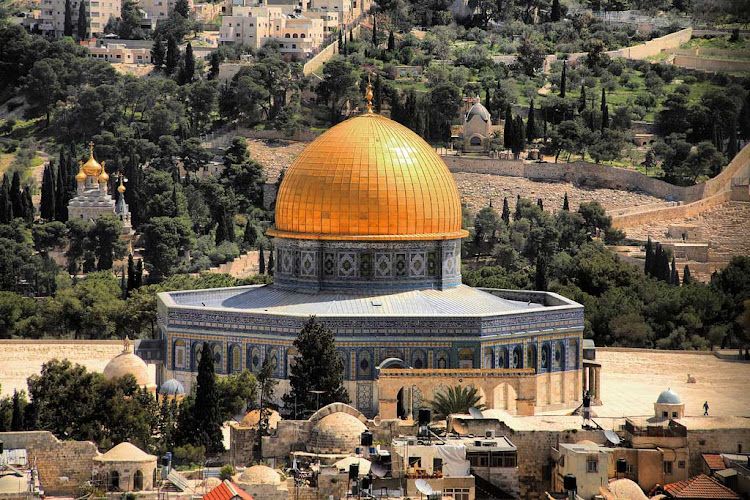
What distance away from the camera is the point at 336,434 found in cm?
4112

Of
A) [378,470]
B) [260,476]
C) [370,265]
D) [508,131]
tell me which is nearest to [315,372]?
[370,265]

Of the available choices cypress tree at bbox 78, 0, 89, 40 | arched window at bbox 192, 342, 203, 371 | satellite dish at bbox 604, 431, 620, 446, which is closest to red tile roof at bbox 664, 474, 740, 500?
satellite dish at bbox 604, 431, 620, 446

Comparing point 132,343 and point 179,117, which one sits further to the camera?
point 179,117

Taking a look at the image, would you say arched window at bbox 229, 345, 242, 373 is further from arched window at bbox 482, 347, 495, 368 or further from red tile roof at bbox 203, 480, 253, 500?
red tile roof at bbox 203, 480, 253, 500

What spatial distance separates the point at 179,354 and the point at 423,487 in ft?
52.0

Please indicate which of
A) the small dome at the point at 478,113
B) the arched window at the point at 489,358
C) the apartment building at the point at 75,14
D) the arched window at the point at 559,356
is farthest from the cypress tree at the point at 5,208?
the apartment building at the point at 75,14

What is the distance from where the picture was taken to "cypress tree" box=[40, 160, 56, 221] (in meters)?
82.9

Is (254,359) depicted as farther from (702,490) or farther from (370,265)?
(702,490)

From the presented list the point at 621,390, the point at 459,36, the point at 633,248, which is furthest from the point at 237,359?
the point at 459,36

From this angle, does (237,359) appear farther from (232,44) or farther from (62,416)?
(232,44)

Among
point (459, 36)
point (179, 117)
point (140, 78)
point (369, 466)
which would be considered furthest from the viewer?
point (459, 36)

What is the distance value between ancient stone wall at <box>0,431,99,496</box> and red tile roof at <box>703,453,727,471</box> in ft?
36.3

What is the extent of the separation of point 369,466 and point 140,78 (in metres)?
74.2

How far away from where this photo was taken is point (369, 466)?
38.3 meters
